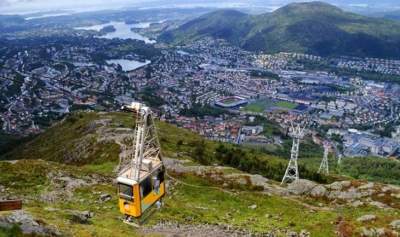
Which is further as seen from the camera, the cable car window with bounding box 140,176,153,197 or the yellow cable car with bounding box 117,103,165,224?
the cable car window with bounding box 140,176,153,197

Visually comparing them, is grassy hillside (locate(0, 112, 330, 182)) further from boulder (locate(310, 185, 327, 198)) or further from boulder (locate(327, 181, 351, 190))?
boulder (locate(310, 185, 327, 198))

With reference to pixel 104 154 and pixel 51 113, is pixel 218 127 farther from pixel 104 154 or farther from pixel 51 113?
pixel 104 154

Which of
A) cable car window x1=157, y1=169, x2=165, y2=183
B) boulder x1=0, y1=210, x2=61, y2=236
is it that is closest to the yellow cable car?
cable car window x1=157, y1=169, x2=165, y2=183

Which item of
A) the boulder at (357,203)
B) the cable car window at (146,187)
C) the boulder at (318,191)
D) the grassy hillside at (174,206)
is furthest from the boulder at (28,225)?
the boulder at (318,191)

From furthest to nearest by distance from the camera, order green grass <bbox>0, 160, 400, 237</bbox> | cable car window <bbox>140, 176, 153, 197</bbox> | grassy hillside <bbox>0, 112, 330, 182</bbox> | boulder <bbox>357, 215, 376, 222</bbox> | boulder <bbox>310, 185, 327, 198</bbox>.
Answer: grassy hillside <bbox>0, 112, 330, 182</bbox>, boulder <bbox>310, 185, 327, 198</bbox>, boulder <bbox>357, 215, 376, 222</bbox>, green grass <bbox>0, 160, 400, 237</bbox>, cable car window <bbox>140, 176, 153, 197</bbox>

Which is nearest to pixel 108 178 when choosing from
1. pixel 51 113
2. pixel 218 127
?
pixel 218 127

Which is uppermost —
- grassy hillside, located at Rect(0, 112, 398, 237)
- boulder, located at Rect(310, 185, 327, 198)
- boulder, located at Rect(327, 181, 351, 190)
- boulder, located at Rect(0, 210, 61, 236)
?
boulder, located at Rect(0, 210, 61, 236)

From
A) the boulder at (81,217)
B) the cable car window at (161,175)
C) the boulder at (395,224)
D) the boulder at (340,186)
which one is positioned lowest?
the boulder at (340,186)

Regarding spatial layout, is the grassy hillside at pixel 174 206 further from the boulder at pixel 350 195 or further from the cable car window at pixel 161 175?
the cable car window at pixel 161 175
